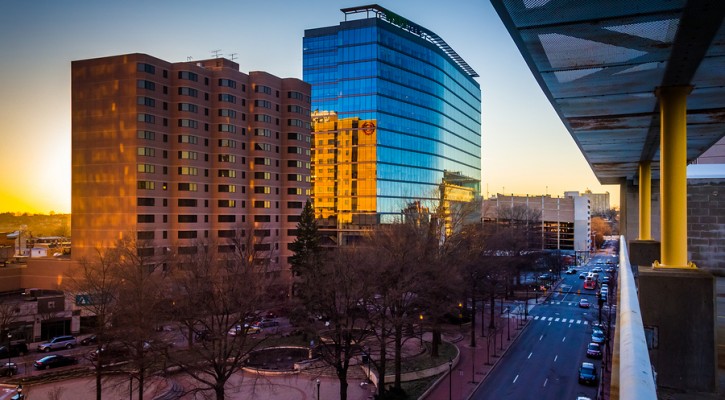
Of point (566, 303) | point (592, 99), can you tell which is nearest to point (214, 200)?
point (566, 303)

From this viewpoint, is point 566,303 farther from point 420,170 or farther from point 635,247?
point 635,247

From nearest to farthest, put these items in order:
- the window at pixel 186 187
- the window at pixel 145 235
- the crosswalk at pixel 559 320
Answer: the crosswalk at pixel 559 320, the window at pixel 145 235, the window at pixel 186 187

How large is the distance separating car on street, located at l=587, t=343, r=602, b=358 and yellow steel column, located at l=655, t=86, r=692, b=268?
95.1ft

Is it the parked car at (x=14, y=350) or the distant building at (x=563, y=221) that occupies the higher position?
the distant building at (x=563, y=221)

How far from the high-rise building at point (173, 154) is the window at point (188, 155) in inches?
4.1

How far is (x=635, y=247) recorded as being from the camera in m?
14.7

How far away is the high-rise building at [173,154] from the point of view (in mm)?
47719

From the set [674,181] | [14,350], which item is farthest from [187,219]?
[674,181]

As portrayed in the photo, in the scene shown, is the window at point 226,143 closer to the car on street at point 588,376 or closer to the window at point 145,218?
the window at point 145,218

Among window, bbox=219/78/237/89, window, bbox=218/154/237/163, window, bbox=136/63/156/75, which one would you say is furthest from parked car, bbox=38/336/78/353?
window, bbox=219/78/237/89

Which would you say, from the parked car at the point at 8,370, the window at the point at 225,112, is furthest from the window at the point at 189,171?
the parked car at the point at 8,370

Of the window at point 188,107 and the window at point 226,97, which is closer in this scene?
the window at point 188,107

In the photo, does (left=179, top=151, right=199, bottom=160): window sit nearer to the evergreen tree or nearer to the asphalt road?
the evergreen tree

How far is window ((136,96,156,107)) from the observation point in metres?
47.8
